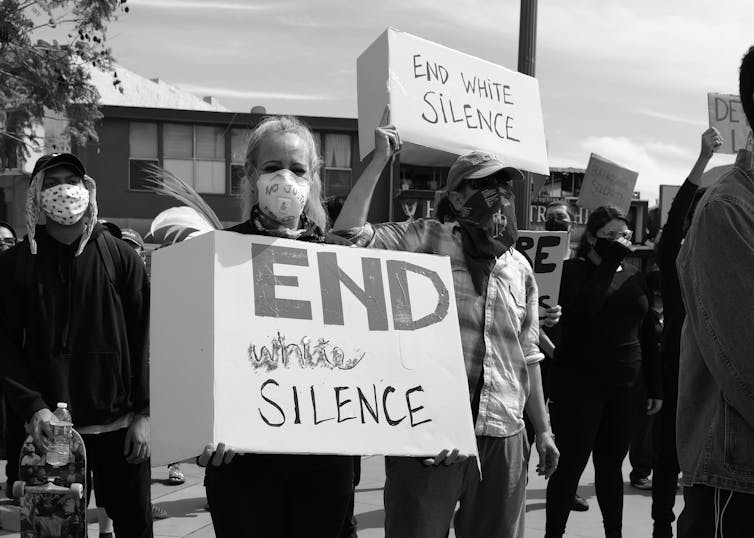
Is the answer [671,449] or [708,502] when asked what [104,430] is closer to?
[708,502]

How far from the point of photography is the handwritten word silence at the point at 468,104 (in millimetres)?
4156

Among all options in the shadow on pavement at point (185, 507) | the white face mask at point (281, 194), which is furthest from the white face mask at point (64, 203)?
the shadow on pavement at point (185, 507)

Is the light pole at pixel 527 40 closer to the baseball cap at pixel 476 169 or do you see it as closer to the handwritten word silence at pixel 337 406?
the baseball cap at pixel 476 169

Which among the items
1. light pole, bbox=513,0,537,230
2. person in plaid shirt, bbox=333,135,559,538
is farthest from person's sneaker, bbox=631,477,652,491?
person in plaid shirt, bbox=333,135,559,538

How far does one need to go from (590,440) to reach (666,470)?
0.55m

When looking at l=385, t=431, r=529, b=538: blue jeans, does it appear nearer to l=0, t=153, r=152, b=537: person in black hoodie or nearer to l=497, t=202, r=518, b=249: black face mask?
l=497, t=202, r=518, b=249: black face mask

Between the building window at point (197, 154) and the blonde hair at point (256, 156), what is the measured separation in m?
27.7

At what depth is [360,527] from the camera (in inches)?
229

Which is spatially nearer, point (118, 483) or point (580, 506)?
point (118, 483)

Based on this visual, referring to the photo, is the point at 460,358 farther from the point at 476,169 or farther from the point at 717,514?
the point at 717,514

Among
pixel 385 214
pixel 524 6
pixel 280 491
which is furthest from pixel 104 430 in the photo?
pixel 385 214

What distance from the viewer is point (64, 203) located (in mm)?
3539

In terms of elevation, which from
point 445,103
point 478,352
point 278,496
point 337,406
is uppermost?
point 445,103

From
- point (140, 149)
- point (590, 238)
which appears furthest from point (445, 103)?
point (140, 149)
